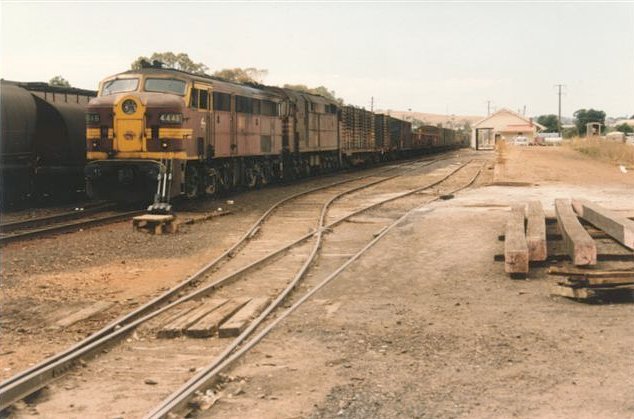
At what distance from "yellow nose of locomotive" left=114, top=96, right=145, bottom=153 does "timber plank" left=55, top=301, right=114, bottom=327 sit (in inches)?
341

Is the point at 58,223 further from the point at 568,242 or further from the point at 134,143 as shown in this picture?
the point at 568,242

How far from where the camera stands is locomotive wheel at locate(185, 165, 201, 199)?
58.7 feet

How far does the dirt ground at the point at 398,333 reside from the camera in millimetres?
4918

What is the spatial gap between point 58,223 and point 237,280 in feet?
24.0

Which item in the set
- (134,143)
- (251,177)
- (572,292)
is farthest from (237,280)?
(251,177)

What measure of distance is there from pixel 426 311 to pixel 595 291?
6.12ft

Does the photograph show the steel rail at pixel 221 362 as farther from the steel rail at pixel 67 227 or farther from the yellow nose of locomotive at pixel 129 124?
the yellow nose of locomotive at pixel 129 124

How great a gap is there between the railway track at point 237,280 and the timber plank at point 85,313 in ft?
1.86

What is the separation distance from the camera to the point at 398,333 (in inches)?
265

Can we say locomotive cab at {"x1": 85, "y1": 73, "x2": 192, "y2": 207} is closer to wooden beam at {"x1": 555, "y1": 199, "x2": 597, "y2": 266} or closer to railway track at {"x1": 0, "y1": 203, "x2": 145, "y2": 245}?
railway track at {"x1": 0, "y1": 203, "x2": 145, "y2": 245}

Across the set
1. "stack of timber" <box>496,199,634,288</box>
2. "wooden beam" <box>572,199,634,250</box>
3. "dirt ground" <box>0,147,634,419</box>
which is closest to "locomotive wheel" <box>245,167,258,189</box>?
"dirt ground" <box>0,147,634,419</box>

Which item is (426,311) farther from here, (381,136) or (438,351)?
(381,136)

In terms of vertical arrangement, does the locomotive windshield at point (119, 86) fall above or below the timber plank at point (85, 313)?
above

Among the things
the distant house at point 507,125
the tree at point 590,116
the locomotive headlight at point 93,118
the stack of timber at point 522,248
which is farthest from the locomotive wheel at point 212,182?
the tree at point 590,116
